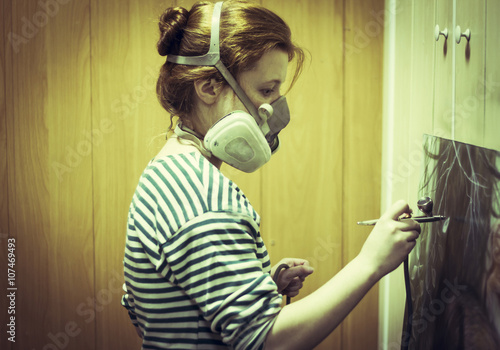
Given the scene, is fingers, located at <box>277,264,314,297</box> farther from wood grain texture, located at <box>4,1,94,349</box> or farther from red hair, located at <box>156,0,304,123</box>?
wood grain texture, located at <box>4,1,94,349</box>

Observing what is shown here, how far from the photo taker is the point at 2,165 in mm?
2029

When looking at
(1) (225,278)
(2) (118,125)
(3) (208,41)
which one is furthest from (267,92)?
(2) (118,125)

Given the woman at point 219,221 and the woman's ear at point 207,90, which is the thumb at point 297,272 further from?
the woman's ear at point 207,90

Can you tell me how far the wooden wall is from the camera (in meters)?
1.97

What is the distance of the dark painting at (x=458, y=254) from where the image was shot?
0.74 meters

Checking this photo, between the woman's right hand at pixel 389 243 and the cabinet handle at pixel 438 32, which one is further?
the cabinet handle at pixel 438 32

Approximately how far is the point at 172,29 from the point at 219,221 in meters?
0.50

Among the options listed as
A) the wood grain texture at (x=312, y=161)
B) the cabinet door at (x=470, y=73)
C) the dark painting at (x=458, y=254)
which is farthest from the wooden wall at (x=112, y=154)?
the cabinet door at (x=470, y=73)

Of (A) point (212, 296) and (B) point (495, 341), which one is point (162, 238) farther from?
(B) point (495, 341)

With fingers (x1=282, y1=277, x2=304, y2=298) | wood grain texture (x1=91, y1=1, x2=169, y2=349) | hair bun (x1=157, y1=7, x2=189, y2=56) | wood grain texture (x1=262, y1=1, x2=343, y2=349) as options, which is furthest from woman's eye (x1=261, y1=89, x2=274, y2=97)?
wood grain texture (x1=91, y1=1, x2=169, y2=349)

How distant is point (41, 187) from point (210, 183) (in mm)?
1569

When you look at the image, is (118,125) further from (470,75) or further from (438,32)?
(470,75)

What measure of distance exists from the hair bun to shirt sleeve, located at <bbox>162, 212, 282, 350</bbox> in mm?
469

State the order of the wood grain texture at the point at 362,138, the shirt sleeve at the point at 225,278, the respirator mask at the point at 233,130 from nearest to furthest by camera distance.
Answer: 1. the shirt sleeve at the point at 225,278
2. the respirator mask at the point at 233,130
3. the wood grain texture at the point at 362,138
